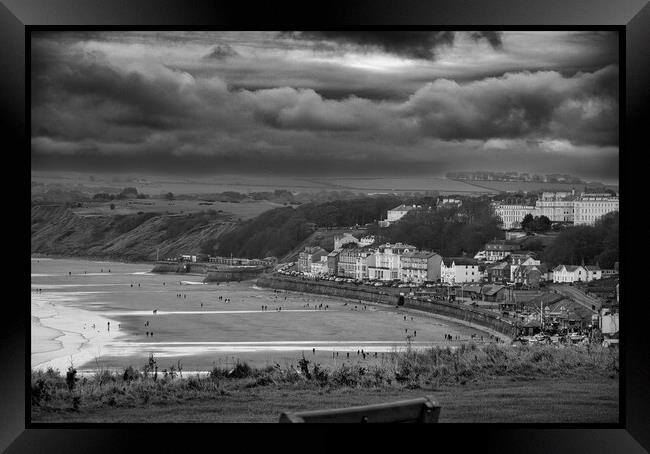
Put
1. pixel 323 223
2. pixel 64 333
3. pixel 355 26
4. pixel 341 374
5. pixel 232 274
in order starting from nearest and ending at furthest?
pixel 355 26 < pixel 64 333 < pixel 341 374 < pixel 323 223 < pixel 232 274

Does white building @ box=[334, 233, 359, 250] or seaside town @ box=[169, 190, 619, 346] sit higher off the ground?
white building @ box=[334, 233, 359, 250]

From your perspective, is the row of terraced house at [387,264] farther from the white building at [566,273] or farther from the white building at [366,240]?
the white building at [566,273]

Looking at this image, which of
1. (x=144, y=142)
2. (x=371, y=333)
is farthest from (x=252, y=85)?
(x=371, y=333)

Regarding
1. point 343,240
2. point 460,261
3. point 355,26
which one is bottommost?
point 460,261

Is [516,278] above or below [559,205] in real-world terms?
below

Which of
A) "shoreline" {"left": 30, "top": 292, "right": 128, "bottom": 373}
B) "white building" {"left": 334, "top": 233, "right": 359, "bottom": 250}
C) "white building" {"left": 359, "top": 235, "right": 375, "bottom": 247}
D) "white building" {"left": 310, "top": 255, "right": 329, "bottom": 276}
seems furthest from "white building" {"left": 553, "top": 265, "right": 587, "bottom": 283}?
"shoreline" {"left": 30, "top": 292, "right": 128, "bottom": 373}

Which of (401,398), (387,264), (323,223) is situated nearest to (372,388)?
(401,398)

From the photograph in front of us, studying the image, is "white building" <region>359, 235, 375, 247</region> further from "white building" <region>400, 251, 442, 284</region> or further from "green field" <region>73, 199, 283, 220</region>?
"green field" <region>73, 199, 283, 220</region>

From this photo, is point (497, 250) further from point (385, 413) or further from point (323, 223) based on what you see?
point (385, 413)
